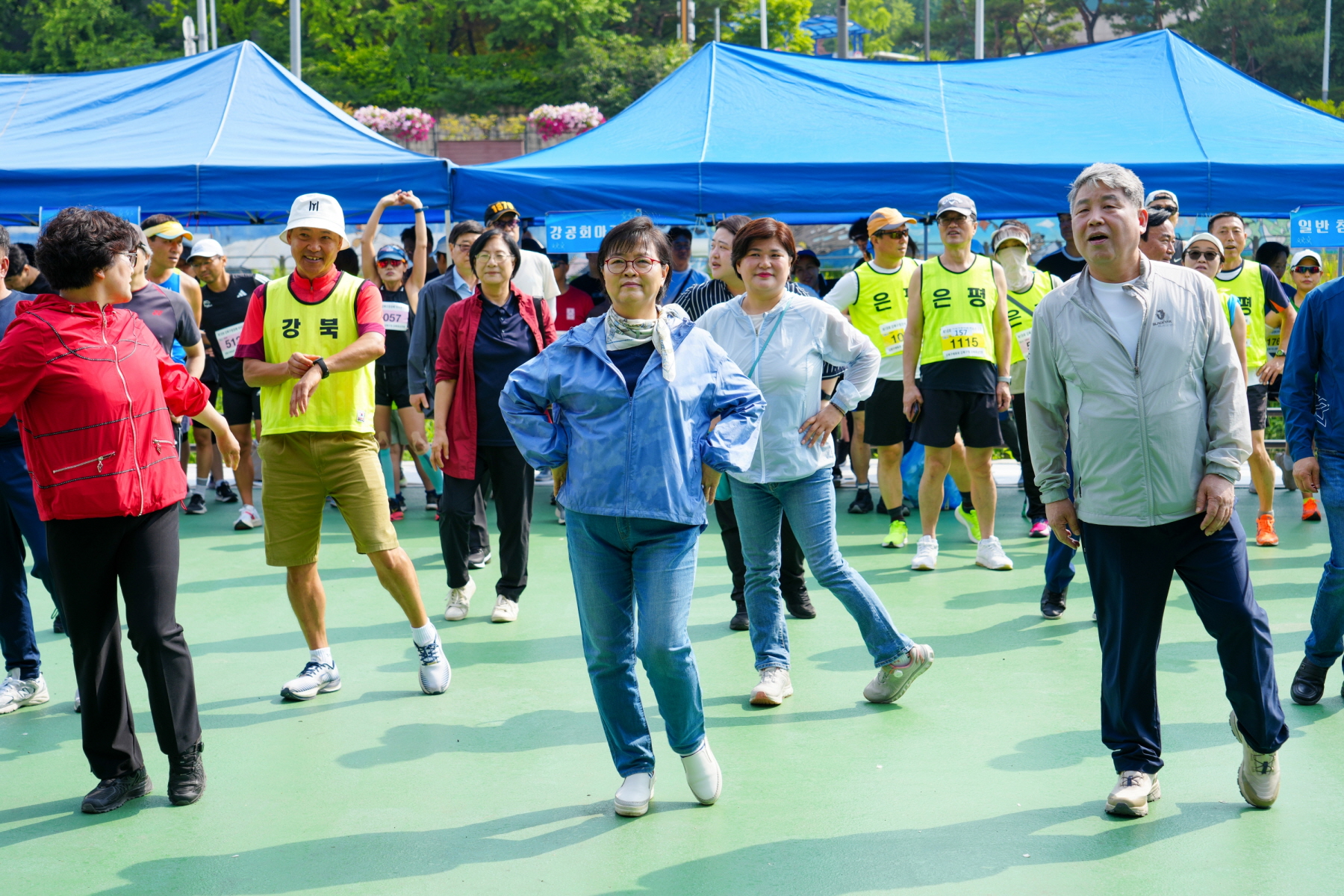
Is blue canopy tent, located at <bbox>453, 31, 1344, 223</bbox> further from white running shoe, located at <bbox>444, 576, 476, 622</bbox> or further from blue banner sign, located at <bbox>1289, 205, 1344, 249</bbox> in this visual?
white running shoe, located at <bbox>444, 576, 476, 622</bbox>

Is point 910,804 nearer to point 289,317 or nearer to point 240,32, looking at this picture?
point 289,317

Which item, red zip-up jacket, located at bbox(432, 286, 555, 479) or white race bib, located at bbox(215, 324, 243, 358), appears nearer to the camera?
red zip-up jacket, located at bbox(432, 286, 555, 479)

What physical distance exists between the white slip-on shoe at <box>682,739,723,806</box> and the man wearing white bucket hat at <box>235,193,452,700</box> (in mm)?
1505

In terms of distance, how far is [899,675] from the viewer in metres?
4.48

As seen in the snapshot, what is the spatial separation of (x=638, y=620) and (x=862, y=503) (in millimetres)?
5314

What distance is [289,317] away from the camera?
15.1 ft

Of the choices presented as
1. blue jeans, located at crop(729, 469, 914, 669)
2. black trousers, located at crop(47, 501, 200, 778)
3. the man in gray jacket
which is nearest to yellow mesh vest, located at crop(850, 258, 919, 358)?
blue jeans, located at crop(729, 469, 914, 669)

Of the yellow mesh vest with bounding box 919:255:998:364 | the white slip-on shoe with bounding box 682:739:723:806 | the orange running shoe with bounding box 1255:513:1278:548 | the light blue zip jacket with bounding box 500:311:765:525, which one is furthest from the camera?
the orange running shoe with bounding box 1255:513:1278:548

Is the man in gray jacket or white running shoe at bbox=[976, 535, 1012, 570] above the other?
the man in gray jacket

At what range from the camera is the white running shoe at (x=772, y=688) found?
4.55 metres

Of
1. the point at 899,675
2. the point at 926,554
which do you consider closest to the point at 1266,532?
the point at 926,554

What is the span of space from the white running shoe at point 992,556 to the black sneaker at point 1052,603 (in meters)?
0.99

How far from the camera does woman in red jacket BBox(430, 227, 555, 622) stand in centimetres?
575

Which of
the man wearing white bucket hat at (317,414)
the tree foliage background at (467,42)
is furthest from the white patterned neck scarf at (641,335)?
the tree foliage background at (467,42)
